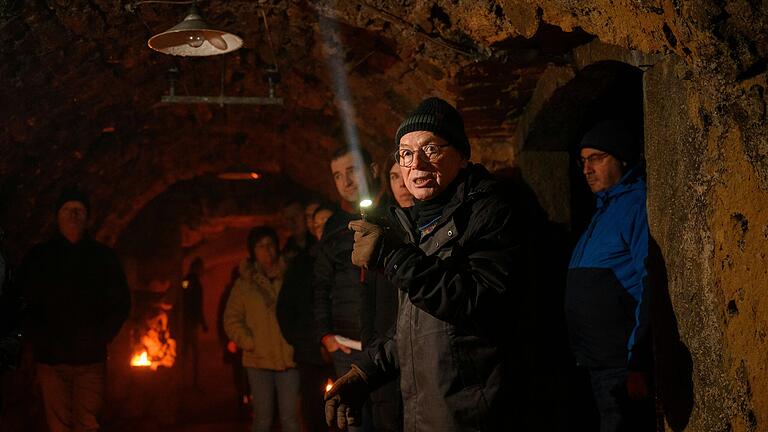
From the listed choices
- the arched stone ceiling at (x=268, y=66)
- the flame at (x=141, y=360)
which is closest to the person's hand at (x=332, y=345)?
the arched stone ceiling at (x=268, y=66)

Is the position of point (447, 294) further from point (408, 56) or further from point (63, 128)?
point (63, 128)

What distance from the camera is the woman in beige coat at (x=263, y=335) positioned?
5414 mm

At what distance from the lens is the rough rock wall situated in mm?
2023

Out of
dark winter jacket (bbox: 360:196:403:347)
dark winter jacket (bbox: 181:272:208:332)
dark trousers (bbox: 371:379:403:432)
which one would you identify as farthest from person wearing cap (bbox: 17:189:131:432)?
dark winter jacket (bbox: 181:272:208:332)

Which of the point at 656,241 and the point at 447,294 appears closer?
the point at 447,294

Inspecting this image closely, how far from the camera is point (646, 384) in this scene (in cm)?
294

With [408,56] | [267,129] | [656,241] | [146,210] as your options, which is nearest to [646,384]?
[656,241]

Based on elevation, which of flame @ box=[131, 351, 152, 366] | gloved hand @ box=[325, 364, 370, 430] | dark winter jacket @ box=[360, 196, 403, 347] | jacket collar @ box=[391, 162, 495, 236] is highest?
jacket collar @ box=[391, 162, 495, 236]

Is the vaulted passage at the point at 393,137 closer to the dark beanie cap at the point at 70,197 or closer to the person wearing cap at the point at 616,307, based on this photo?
the person wearing cap at the point at 616,307

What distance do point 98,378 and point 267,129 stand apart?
3.00 meters

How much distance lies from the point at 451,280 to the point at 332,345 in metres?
2.41

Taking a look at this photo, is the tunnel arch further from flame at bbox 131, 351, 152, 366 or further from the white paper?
flame at bbox 131, 351, 152, 366

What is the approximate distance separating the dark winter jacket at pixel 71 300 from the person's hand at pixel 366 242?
360 centimetres

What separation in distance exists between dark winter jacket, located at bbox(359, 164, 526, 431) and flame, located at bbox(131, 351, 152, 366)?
22.1 ft
